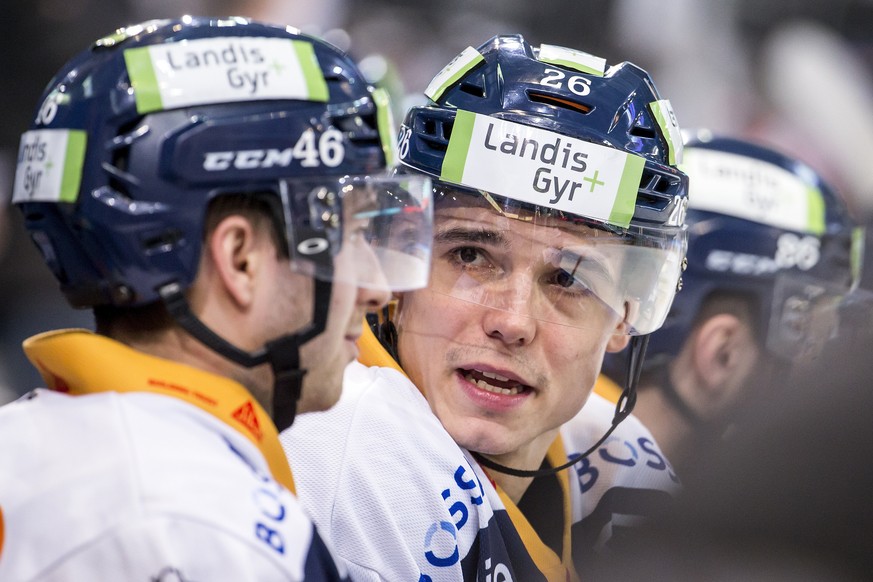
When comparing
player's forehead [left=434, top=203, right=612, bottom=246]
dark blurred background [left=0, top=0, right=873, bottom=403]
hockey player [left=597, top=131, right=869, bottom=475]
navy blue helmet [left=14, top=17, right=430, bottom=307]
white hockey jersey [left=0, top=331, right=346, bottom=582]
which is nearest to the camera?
white hockey jersey [left=0, top=331, right=346, bottom=582]

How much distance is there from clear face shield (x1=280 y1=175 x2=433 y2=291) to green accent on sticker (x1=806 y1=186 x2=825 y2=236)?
7.97ft

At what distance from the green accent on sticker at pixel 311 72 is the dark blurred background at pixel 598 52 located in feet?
10.2

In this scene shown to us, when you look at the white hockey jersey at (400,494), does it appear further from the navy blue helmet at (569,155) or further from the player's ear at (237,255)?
the player's ear at (237,255)

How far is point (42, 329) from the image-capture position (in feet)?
14.7

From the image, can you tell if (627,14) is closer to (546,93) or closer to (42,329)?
(42,329)

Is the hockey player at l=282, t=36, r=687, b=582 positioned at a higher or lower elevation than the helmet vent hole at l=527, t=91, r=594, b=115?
lower

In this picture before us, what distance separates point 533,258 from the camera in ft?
7.44

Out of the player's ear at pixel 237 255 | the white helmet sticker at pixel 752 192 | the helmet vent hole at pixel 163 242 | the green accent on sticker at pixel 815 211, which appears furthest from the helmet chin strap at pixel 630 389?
the green accent on sticker at pixel 815 211

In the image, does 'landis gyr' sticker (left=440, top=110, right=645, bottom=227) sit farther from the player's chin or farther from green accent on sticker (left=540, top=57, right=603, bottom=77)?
the player's chin

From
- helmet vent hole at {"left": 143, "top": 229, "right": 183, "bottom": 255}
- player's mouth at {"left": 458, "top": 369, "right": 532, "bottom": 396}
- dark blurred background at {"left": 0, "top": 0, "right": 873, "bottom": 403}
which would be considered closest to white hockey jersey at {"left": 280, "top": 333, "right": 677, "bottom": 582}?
player's mouth at {"left": 458, "top": 369, "right": 532, "bottom": 396}

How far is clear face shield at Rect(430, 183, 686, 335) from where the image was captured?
225 cm

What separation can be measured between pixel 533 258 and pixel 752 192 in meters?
1.88

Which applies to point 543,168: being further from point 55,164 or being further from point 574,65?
point 55,164

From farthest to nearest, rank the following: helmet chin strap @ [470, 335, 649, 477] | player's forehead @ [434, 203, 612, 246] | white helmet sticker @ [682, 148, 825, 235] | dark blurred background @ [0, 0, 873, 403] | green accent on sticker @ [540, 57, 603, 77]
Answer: dark blurred background @ [0, 0, 873, 403] → white helmet sticker @ [682, 148, 825, 235] → helmet chin strap @ [470, 335, 649, 477] → green accent on sticker @ [540, 57, 603, 77] → player's forehead @ [434, 203, 612, 246]
